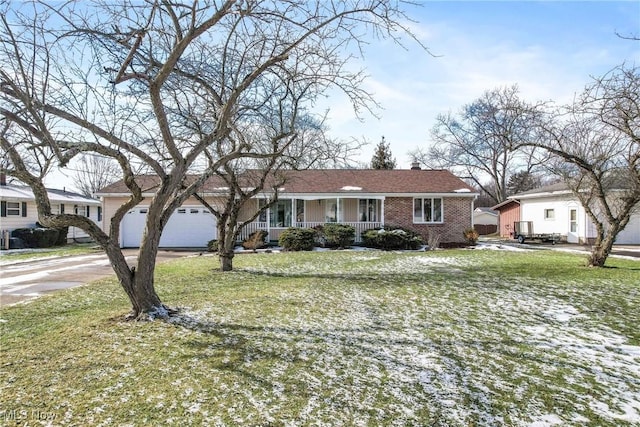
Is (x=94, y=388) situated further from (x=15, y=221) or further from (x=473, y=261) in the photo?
(x=15, y=221)

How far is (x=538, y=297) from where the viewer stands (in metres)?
8.19

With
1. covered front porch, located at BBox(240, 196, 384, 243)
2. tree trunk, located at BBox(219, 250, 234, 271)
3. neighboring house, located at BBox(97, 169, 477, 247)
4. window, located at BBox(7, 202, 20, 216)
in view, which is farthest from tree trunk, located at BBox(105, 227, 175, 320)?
window, located at BBox(7, 202, 20, 216)

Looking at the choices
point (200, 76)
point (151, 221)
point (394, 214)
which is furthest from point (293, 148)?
point (394, 214)

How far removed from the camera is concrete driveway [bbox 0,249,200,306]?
895 cm

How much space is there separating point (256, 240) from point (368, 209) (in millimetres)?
7107

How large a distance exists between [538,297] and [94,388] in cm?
783

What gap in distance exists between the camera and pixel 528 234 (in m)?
24.5

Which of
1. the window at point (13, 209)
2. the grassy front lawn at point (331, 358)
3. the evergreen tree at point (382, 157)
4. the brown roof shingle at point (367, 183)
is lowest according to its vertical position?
the grassy front lawn at point (331, 358)

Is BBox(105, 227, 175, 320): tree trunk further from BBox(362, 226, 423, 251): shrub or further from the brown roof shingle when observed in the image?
the brown roof shingle

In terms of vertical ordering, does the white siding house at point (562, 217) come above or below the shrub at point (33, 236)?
above

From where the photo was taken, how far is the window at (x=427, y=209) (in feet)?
71.7

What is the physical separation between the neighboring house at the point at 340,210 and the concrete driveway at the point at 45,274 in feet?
16.3

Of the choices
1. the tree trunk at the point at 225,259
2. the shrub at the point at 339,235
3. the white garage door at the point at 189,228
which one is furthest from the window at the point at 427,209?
the tree trunk at the point at 225,259

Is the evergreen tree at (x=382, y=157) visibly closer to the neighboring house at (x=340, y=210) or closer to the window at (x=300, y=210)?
the neighboring house at (x=340, y=210)
